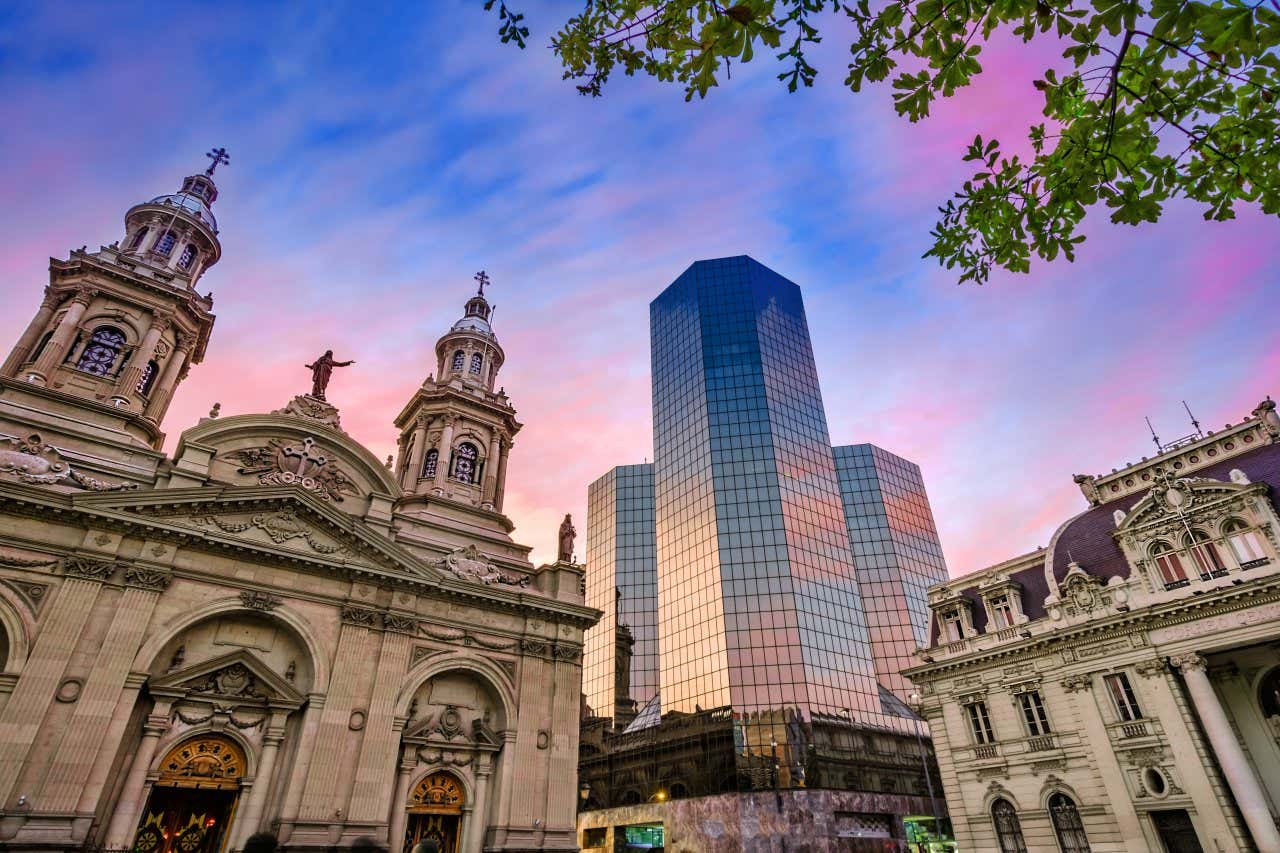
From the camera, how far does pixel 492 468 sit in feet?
129

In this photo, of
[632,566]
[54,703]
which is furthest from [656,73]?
[632,566]

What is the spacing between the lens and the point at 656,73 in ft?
21.9

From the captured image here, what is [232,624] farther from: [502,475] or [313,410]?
[502,475]

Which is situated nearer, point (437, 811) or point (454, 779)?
point (437, 811)

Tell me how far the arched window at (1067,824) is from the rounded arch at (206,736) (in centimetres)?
3132

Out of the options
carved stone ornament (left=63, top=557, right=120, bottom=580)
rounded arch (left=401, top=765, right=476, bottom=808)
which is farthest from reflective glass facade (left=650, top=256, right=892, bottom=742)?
carved stone ornament (left=63, top=557, right=120, bottom=580)

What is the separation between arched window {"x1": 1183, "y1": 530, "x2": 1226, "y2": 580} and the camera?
1019 inches

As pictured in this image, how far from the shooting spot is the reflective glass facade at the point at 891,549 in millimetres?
72625

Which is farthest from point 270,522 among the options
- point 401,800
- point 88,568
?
point 401,800

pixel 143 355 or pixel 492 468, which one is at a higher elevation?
pixel 143 355

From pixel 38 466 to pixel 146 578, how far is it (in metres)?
5.88

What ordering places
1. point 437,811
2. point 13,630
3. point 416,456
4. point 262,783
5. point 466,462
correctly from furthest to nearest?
point 466,462 → point 416,456 → point 437,811 → point 262,783 → point 13,630

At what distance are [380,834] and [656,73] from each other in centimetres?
2634

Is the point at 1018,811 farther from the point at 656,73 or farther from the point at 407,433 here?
the point at 407,433
